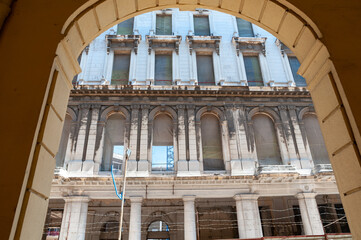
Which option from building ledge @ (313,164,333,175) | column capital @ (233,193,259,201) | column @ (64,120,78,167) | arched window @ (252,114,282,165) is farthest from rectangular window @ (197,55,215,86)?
column @ (64,120,78,167)

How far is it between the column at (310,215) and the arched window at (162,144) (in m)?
8.17

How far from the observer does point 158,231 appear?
16.6 meters

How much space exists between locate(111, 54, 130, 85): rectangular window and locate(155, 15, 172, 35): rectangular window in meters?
3.49

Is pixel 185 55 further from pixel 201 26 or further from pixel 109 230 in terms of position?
pixel 109 230

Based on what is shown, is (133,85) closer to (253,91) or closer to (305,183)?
(253,91)

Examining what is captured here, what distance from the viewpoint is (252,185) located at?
48.2ft

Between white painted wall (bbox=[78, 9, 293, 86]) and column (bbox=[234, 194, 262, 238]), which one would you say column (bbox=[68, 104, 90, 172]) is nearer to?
white painted wall (bbox=[78, 9, 293, 86])

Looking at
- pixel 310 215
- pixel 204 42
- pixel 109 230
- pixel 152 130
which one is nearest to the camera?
pixel 310 215

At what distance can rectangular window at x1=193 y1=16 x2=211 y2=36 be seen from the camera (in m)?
20.2

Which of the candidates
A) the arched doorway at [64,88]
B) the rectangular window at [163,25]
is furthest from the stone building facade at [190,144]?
the arched doorway at [64,88]

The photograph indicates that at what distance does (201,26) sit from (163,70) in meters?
5.63

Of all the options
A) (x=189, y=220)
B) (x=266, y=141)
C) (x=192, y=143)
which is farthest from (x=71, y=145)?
(x=266, y=141)

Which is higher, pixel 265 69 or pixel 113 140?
pixel 265 69

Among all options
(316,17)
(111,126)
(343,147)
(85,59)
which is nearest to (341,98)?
(343,147)
